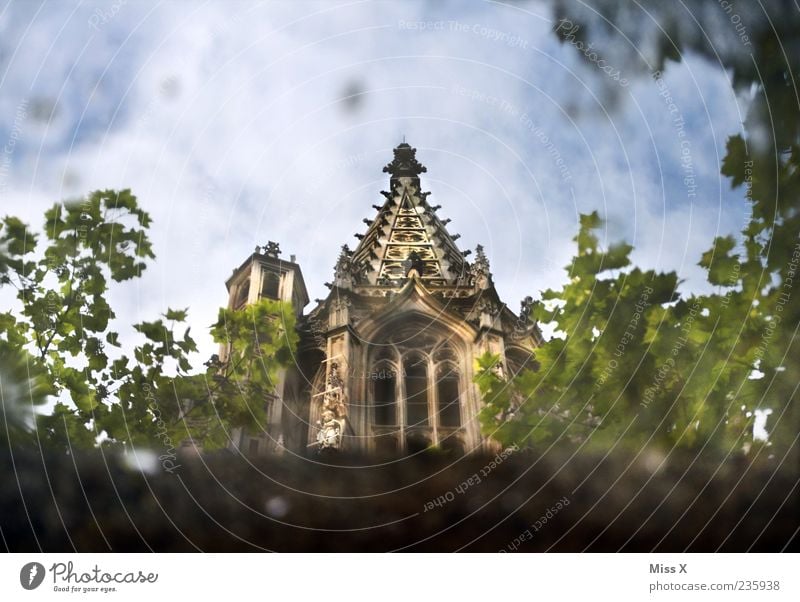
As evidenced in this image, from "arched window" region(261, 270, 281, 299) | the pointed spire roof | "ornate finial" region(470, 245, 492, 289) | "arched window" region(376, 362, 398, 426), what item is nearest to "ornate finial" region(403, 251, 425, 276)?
the pointed spire roof

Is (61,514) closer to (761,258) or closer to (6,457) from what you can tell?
(6,457)

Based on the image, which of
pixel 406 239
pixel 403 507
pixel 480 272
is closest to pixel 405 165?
pixel 406 239

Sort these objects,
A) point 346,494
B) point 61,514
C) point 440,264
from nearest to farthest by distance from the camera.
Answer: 1. point 61,514
2. point 346,494
3. point 440,264

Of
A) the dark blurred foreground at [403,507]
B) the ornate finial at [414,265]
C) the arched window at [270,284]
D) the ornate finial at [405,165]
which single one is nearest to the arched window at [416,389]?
the dark blurred foreground at [403,507]

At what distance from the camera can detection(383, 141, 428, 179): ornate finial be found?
1428 cm

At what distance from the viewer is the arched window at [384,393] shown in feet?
35.4

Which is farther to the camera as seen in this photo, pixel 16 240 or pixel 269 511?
pixel 16 240

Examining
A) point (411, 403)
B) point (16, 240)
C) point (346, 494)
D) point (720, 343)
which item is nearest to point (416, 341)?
point (411, 403)

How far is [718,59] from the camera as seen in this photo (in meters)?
9.09

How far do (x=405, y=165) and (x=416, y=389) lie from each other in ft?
22.1

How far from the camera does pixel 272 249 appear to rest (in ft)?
40.5

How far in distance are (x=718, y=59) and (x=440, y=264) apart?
6.89 meters

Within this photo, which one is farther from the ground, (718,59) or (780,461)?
(718,59)
